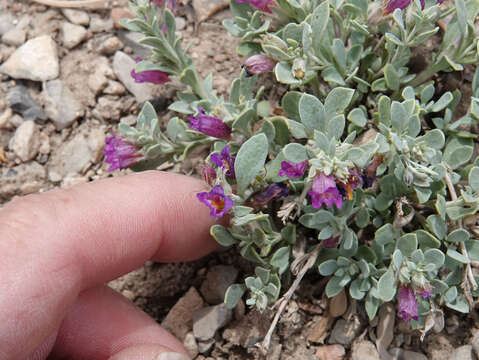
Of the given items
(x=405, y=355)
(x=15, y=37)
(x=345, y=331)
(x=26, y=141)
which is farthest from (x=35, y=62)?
(x=405, y=355)

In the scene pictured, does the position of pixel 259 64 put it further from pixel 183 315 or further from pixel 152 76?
pixel 183 315

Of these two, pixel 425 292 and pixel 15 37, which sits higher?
pixel 15 37

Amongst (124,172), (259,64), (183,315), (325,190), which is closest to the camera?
(325,190)

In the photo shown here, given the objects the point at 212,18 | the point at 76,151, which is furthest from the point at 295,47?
the point at 76,151

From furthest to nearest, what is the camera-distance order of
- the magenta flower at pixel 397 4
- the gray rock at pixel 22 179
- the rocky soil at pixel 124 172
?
the gray rock at pixel 22 179
the rocky soil at pixel 124 172
the magenta flower at pixel 397 4

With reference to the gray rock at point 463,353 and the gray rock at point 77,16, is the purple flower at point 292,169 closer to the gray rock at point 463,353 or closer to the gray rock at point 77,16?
the gray rock at point 463,353

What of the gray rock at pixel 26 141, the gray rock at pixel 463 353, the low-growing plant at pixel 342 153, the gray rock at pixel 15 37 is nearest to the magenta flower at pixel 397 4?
the low-growing plant at pixel 342 153
